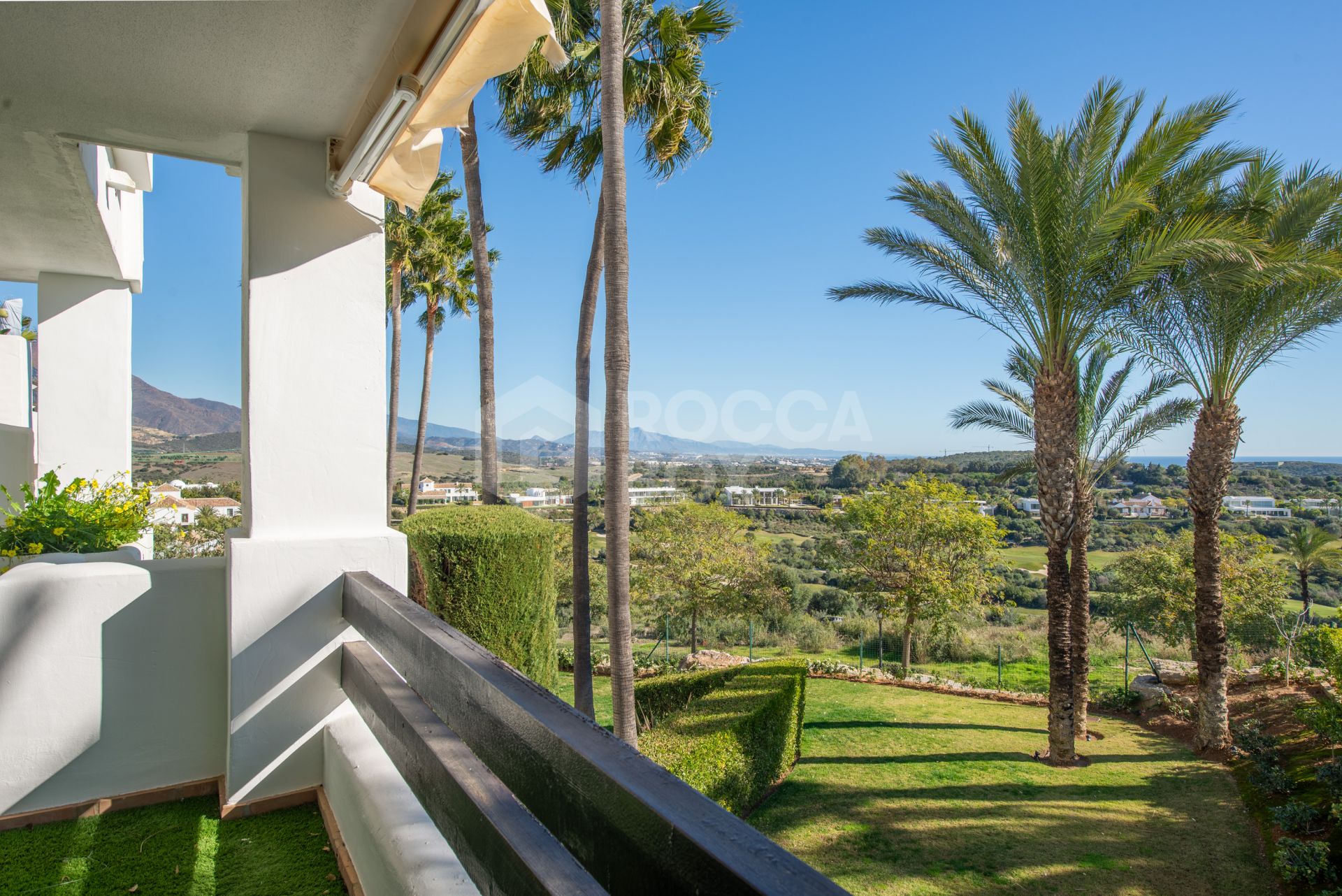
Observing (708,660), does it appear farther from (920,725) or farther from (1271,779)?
(1271,779)

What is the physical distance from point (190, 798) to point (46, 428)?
3951mm

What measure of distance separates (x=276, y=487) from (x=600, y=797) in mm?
1757

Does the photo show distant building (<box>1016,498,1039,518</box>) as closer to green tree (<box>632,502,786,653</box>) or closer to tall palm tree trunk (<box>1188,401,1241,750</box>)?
green tree (<box>632,502,786,653</box>)

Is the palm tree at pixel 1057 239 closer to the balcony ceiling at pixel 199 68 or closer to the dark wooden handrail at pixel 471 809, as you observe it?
the balcony ceiling at pixel 199 68

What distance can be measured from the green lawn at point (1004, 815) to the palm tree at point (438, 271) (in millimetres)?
Answer: 12224

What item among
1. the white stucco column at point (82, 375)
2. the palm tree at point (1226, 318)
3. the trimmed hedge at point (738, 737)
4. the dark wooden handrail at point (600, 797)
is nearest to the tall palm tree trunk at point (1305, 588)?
the palm tree at point (1226, 318)

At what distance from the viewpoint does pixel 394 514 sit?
19375mm

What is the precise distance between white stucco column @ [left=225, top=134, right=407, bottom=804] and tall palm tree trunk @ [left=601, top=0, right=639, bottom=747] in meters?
4.14

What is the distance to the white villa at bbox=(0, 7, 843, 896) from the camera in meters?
1.56

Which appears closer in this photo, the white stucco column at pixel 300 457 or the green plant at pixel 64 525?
the white stucco column at pixel 300 457

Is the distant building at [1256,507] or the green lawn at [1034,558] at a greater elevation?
the distant building at [1256,507]

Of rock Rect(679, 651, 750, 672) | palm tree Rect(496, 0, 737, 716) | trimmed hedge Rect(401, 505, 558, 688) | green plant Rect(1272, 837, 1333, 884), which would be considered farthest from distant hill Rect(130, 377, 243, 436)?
green plant Rect(1272, 837, 1333, 884)

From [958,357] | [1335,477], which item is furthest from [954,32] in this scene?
[958,357]

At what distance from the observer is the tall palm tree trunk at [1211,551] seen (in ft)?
29.5
